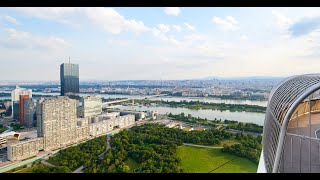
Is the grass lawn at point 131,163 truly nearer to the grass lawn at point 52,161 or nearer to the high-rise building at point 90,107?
the grass lawn at point 52,161

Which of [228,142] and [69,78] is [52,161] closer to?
[228,142]

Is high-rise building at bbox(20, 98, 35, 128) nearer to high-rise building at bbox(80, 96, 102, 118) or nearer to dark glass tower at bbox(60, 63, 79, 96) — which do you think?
high-rise building at bbox(80, 96, 102, 118)

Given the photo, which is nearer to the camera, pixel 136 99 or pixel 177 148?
pixel 177 148

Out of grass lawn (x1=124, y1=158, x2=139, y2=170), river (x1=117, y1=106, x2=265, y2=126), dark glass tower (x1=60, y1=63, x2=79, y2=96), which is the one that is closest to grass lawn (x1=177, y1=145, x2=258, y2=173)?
grass lawn (x1=124, y1=158, x2=139, y2=170)

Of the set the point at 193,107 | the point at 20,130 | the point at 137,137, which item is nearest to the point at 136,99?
the point at 193,107

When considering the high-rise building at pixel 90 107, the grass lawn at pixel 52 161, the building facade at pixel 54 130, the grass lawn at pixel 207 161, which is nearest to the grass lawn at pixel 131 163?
the grass lawn at pixel 207 161
